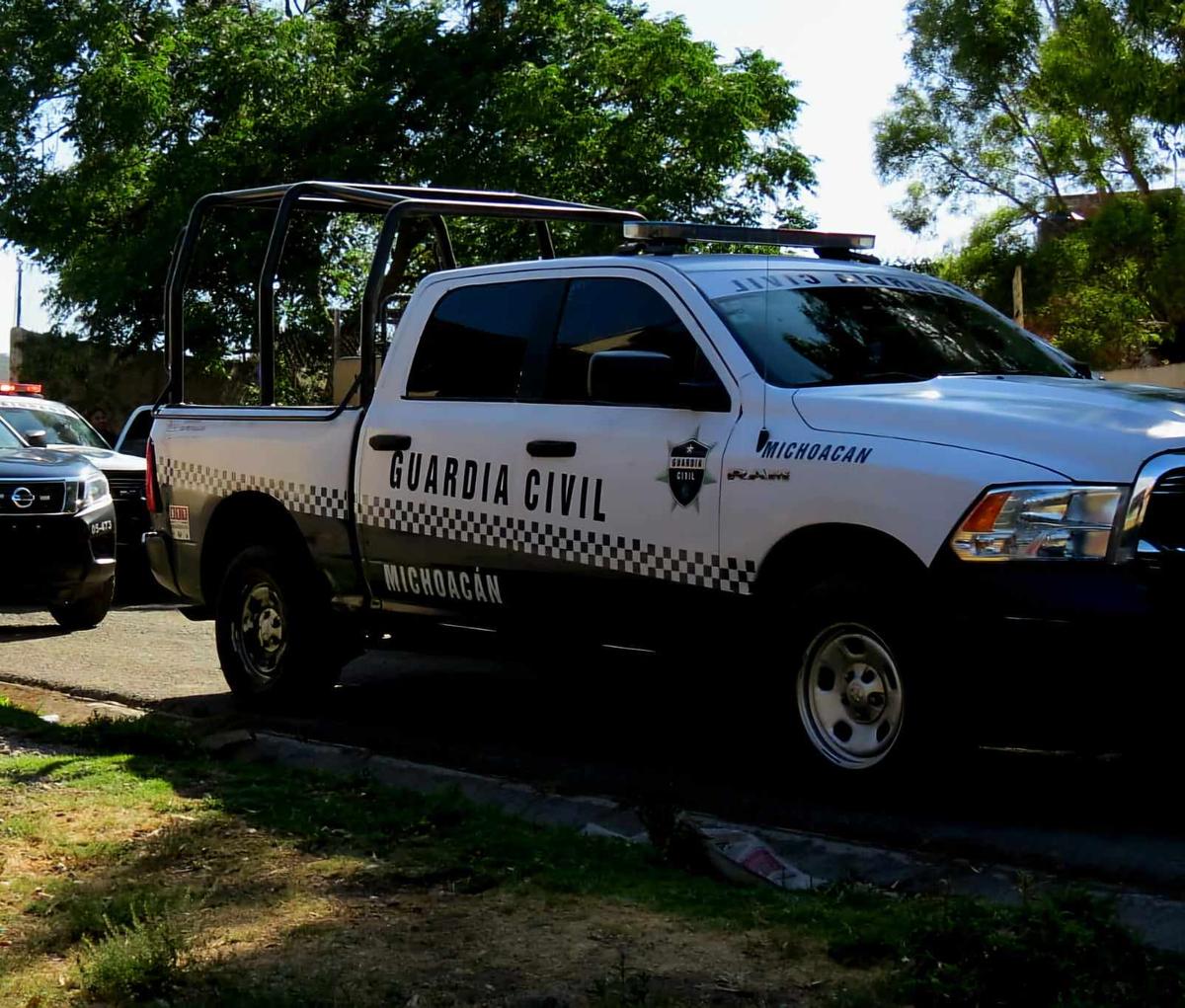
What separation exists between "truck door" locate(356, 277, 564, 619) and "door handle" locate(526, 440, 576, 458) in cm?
7

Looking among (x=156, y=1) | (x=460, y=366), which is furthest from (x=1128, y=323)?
(x=460, y=366)

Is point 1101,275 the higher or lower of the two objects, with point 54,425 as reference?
higher

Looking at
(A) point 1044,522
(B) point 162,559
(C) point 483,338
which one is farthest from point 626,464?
(B) point 162,559

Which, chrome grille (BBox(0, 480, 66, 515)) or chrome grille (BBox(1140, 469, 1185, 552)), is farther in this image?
chrome grille (BBox(0, 480, 66, 515))

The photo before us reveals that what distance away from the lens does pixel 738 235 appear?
24.0 ft

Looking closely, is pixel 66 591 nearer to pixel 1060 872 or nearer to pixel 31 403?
pixel 31 403

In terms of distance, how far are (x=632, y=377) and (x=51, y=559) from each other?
651 centimetres

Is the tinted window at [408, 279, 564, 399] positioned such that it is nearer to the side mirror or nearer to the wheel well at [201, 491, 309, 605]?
the side mirror

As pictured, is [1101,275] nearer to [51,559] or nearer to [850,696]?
[51,559]

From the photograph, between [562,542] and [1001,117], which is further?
[1001,117]

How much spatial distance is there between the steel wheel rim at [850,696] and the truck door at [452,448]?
1476 mm

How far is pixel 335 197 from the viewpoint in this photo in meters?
8.87

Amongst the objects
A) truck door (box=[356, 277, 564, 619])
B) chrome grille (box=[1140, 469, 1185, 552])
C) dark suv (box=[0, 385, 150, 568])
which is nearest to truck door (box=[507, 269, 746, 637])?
truck door (box=[356, 277, 564, 619])

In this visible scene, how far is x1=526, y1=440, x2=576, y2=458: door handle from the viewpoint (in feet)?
22.1
